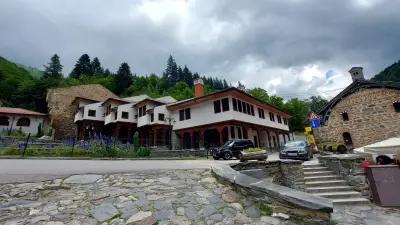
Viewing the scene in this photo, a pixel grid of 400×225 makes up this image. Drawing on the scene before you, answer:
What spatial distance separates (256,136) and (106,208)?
30.1 m

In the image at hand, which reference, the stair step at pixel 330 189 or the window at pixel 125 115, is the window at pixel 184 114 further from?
the stair step at pixel 330 189

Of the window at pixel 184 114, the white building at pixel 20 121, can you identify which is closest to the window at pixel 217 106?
the window at pixel 184 114

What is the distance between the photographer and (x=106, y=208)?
375 cm

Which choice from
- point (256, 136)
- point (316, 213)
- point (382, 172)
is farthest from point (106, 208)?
point (256, 136)

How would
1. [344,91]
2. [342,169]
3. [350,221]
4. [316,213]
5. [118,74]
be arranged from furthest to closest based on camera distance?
1. [118,74]
2. [344,91]
3. [342,169]
4. [350,221]
5. [316,213]

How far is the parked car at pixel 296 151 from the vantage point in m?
16.5

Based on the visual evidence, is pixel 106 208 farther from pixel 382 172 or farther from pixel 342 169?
pixel 342 169

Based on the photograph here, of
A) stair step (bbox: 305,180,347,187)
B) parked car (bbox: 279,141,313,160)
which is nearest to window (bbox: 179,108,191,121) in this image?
parked car (bbox: 279,141,313,160)

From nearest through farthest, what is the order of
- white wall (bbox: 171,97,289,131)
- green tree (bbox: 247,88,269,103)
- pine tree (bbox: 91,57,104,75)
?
white wall (bbox: 171,97,289,131), green tree (bbox: 247,88,269,103), pine tree (bbox: 91,57,104,75)

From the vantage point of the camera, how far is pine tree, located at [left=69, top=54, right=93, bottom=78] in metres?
72.4

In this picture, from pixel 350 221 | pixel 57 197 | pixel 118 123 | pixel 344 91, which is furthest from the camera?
pixel 118 123

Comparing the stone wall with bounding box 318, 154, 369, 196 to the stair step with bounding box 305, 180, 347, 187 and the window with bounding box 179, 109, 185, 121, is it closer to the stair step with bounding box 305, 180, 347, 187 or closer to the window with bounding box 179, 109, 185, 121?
the stair step with bounding box 305, 180, 347, 187

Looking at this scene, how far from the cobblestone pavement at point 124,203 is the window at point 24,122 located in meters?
42.8

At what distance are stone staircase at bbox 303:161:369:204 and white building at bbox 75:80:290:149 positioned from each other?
1392cm
